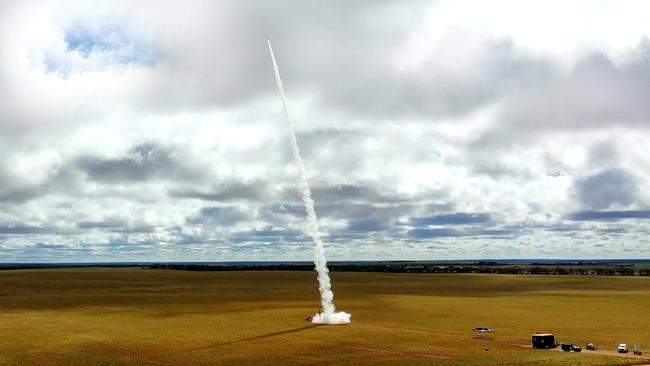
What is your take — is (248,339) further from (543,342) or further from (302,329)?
(543,342)

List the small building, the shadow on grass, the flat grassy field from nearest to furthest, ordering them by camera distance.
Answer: the flat grassy field → the shadow on grass → the small building

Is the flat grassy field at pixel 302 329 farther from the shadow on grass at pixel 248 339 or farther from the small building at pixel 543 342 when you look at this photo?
the small building at pixel 543 342

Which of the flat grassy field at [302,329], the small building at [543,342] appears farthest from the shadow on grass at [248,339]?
the small building at [543,342]

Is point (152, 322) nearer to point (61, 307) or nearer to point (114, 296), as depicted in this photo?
point (61, 307)

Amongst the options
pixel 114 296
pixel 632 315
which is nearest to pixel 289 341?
pixel 632 315

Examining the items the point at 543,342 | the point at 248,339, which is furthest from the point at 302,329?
the point at 543,342

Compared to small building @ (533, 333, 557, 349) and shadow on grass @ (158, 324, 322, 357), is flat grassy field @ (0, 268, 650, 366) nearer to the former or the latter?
shadow on grass @ (158, 324, 322, 357)

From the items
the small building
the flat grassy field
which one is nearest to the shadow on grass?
the flat grassy field

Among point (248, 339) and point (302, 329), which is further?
point (302, 329)

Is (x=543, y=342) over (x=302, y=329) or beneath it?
beneath
